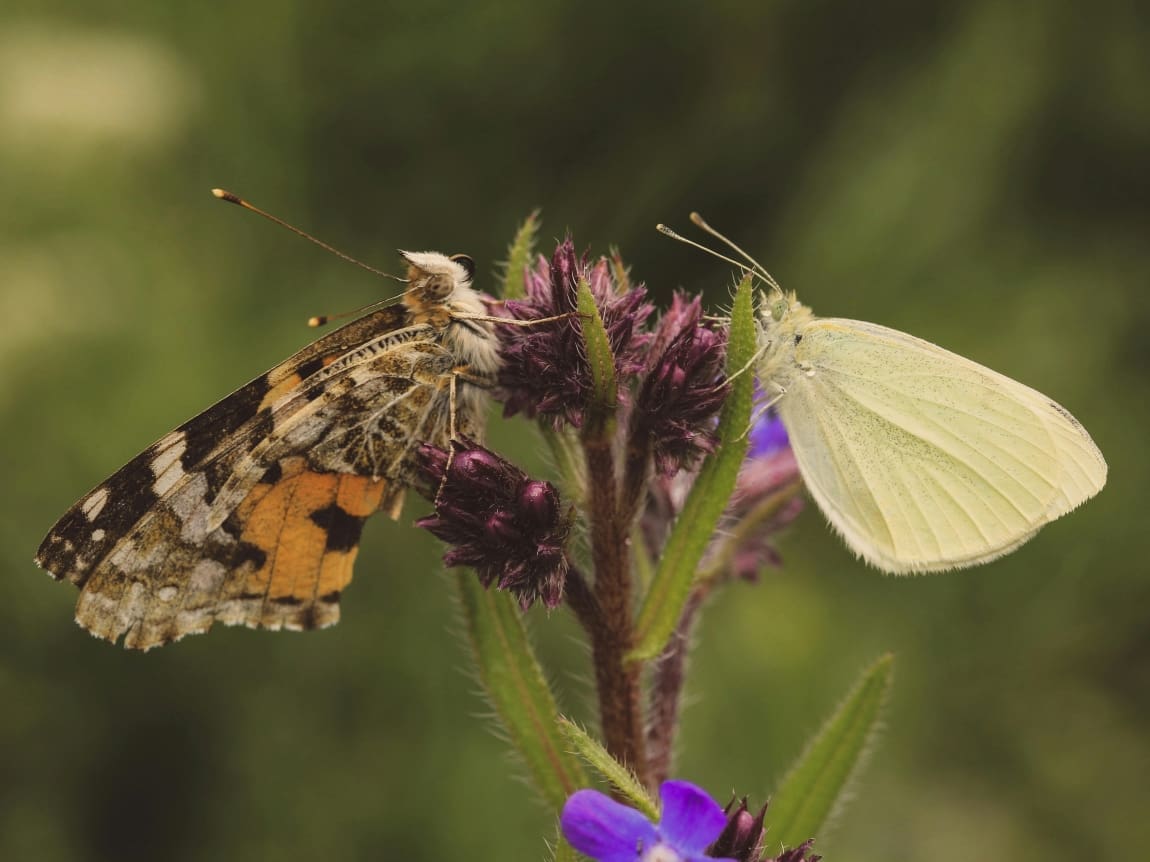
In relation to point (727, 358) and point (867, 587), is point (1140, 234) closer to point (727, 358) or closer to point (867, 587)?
point (867, 587)

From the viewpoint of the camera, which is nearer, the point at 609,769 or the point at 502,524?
the point at 609,769

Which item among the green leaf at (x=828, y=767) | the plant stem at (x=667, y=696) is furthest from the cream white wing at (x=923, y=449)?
the plant stem at (x=667, y=696)

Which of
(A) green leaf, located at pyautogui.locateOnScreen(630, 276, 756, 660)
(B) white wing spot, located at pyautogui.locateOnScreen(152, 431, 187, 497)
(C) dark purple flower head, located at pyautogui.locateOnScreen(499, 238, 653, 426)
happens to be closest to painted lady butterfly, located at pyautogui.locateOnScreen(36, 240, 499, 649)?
(B) white wing spot, located at pyautogui.locateOnScreen(152, 431, 187, 497)

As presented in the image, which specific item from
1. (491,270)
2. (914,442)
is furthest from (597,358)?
(491,270)

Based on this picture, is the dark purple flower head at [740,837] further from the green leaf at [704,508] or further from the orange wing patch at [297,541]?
the orange wing patch at [297,541]

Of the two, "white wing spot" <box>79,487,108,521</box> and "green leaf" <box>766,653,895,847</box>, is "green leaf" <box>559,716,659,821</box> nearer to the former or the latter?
"green leaf" <box>766,653,895,847</box>

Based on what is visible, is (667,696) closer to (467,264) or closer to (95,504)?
(467,264)
